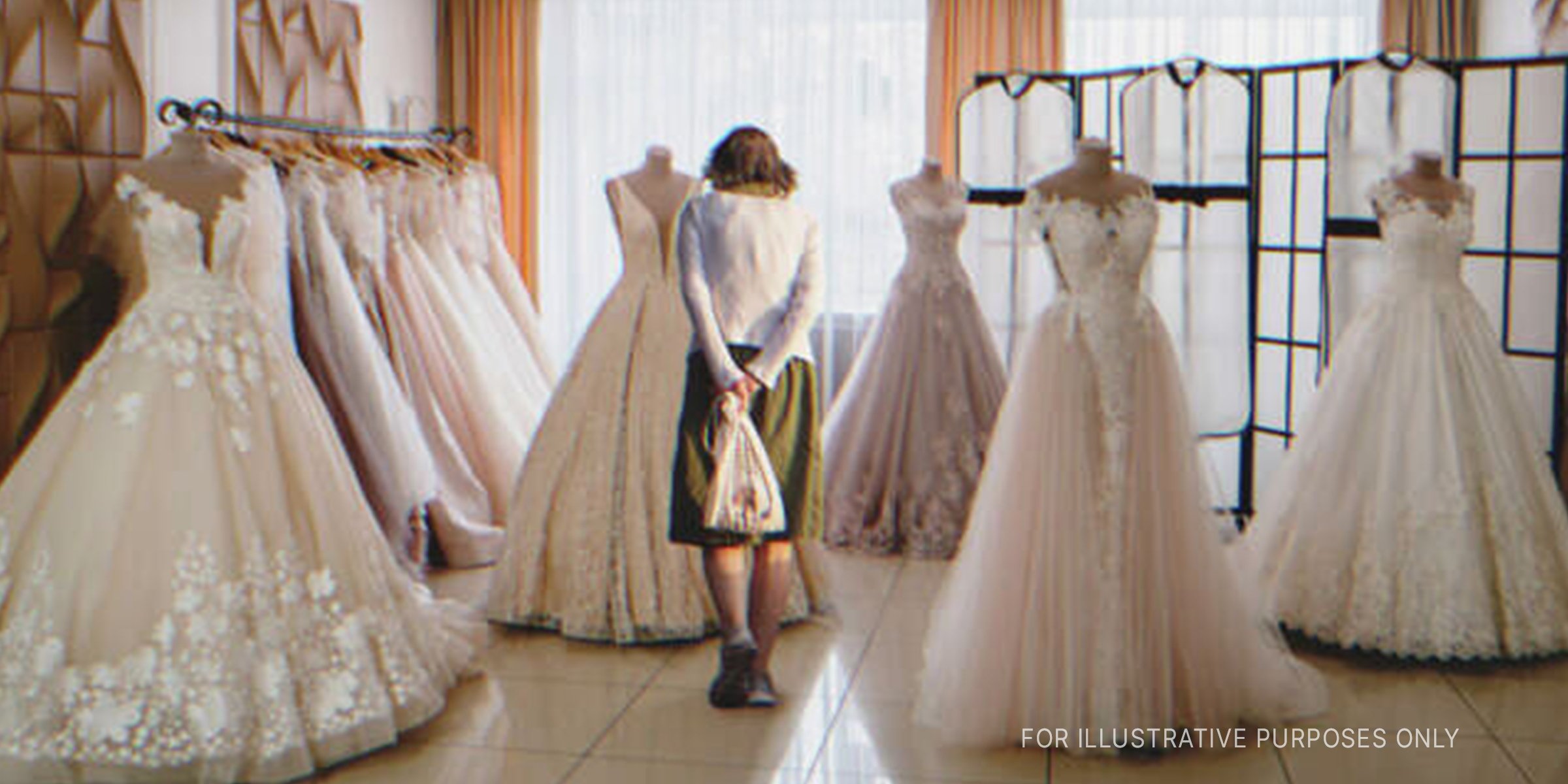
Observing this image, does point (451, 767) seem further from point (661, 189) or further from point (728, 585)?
point (661, 189)

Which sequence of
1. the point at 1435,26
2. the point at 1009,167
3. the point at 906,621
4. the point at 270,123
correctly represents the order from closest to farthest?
the point at 906,621 < the point at 270,123 < the point at 1009,167 < the point at 1435,26

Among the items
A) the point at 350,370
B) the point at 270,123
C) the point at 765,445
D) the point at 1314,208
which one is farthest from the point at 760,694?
the point at 1314,208

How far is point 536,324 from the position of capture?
602cm

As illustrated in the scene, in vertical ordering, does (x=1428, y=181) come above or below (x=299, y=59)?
below

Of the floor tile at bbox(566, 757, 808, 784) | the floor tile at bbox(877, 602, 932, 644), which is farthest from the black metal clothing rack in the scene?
the floor tile at bbox(877, 602, 932, 644)

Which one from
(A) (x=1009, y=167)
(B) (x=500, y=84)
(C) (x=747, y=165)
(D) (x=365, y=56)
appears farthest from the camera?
(B) (x=500, y=84)

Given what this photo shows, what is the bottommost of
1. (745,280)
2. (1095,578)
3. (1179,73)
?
(1095,578)

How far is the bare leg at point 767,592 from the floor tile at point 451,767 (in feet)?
1.86

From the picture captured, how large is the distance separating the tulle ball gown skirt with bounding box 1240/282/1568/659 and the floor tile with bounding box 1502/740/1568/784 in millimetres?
533

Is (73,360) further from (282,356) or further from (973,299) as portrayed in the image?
(973,299)

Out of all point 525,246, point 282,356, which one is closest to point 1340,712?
point 282,356

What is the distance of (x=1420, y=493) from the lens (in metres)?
3.86

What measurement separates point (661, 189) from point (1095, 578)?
1733mm

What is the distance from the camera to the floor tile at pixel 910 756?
9.99ft
